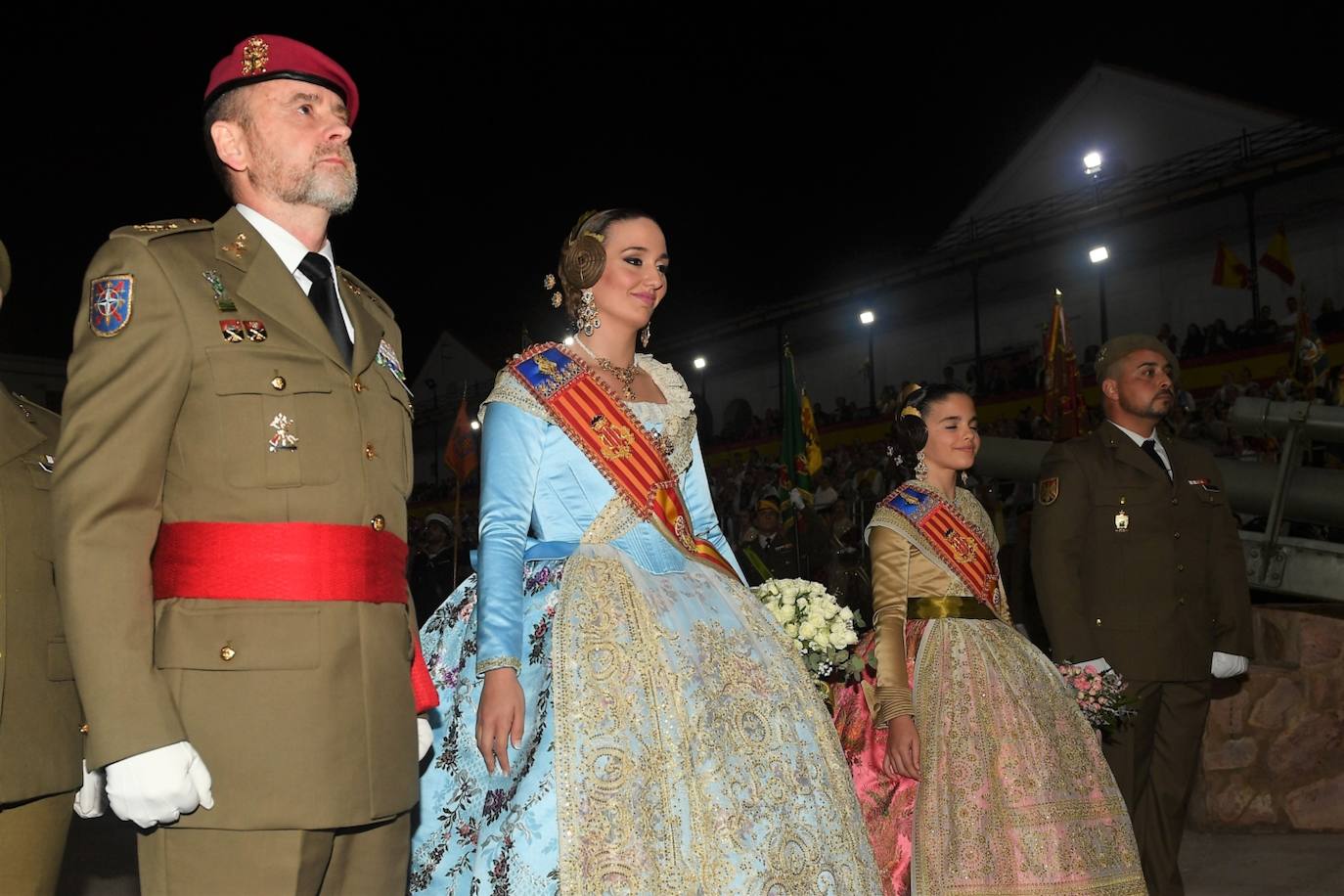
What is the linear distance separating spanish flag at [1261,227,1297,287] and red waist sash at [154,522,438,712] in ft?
68.4

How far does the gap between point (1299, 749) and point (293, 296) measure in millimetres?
6247

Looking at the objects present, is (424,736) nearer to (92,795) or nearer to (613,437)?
(92,795)

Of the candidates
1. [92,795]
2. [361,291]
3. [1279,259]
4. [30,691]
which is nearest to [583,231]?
[361,291]

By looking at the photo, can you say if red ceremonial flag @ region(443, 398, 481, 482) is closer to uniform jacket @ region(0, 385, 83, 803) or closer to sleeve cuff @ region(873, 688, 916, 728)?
sleeve cuff @ region(873, 688, 916, 728)

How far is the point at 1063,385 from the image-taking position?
1544cm

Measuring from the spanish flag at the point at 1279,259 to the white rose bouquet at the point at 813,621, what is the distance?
745 inches

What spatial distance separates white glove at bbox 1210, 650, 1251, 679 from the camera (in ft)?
18.6

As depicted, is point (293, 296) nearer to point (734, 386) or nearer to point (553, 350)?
Answer: point (553, 350)

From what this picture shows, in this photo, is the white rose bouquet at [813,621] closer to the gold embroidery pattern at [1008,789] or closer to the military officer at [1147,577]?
the gold embroidery pattern at [1008,789]

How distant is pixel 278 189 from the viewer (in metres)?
2.49

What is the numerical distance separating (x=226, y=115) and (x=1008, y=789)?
3239mm

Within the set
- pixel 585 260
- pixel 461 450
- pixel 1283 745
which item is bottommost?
pixel 1283 745

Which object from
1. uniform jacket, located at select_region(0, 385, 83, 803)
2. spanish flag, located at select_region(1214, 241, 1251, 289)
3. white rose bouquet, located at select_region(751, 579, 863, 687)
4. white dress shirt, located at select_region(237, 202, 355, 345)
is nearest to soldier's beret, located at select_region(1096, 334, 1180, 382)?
white rose bouquet, located at select_region(751, 579, 863, 687)

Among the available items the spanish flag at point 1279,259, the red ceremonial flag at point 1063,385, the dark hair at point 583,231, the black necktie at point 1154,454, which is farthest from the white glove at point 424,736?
the spanish flag at point 1279,259
